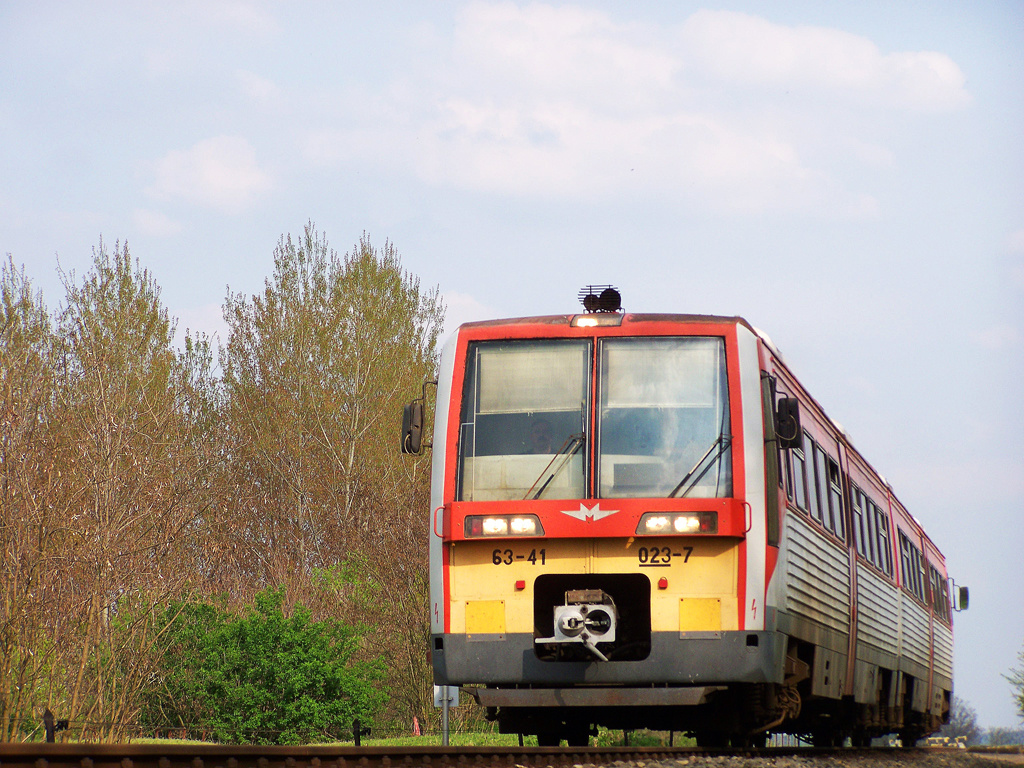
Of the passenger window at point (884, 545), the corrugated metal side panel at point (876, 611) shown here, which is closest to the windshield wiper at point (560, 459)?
the corrugated metal side panel at point (876, 611)

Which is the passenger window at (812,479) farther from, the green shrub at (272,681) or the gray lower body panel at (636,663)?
the green shrub at (272,681)

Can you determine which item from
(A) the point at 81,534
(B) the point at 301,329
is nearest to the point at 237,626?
(A) the point at 81,534

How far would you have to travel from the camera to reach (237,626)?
1716 cm

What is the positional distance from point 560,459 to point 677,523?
95 centimetres

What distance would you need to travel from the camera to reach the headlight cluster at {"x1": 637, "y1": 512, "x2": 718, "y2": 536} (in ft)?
28.2

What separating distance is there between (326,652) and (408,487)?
15.7m

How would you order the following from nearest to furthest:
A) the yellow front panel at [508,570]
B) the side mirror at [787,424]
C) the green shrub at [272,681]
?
the yellow front panel at [508,570] < the side mirror at [787,424] < the green shrub at [272,681]

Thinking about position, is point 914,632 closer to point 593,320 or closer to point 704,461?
point 704,461

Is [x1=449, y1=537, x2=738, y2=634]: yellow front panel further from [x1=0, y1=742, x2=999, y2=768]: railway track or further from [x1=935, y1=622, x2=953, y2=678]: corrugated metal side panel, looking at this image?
[x1=935, y1=622, x2=953, y2=678]: corrugated metal side panel

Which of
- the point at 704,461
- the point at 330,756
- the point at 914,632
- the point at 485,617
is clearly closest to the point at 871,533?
the point at 914,632

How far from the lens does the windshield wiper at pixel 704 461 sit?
29.1 ft

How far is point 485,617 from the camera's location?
8.81 metres

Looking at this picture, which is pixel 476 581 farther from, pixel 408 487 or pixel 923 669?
pixel 408 487

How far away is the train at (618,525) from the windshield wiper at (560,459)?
1 centimetres
